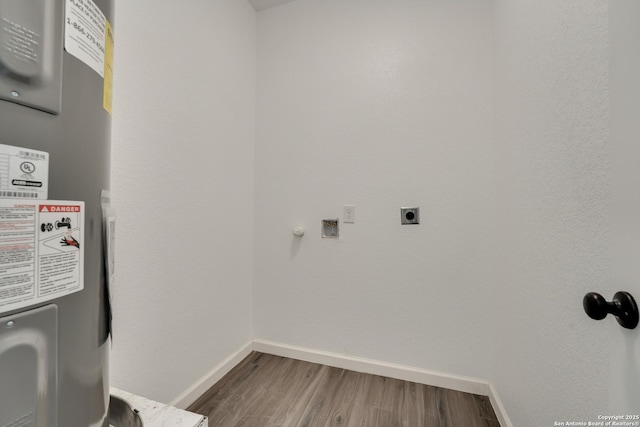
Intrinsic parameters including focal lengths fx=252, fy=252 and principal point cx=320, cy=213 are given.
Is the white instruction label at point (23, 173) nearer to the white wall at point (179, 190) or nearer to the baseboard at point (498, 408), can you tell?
the white wall at point (179, 190)

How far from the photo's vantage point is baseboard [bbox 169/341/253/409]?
1.40m

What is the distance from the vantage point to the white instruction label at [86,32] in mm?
416

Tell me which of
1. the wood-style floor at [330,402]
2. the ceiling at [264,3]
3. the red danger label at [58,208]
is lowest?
the wood-style floor at [330,402]

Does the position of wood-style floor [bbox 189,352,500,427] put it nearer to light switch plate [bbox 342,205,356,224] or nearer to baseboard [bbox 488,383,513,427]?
baseboard [bbox 488,383,513,427]

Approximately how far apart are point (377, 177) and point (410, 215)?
35 centimetres

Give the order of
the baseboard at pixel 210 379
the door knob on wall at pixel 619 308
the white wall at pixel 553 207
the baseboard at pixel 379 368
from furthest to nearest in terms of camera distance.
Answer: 1. the baseboard at pixel 379 368
2. the baseboard at pixel 210 379
3. the white wall at pixel 553 207
4. the door knob on wall at pixel 619 308

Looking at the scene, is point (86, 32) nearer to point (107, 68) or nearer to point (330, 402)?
point (107, 68)

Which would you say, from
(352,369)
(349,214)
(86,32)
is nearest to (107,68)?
(86,32)

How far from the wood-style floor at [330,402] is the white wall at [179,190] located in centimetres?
23

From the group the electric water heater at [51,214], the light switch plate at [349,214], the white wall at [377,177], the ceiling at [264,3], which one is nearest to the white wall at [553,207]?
the white wall at [377,177]

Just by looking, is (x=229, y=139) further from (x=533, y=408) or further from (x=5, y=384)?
(x=533, y=408)

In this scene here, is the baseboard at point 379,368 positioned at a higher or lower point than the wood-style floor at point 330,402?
higher

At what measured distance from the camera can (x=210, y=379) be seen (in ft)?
5.21

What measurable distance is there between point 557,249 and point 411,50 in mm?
Result: 1526
